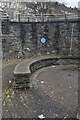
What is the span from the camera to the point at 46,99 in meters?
9.93

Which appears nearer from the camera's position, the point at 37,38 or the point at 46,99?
the point at 46,99

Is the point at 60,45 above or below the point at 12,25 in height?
below

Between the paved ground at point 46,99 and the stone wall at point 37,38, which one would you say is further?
the stone wall at point 37,38

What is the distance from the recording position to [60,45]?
61.5 feet

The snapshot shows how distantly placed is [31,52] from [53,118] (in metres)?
10.3

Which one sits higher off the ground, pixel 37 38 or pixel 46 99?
pixel 37 38

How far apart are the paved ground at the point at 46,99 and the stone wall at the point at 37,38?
16.5 feet

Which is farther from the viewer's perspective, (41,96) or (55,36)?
(55,36)

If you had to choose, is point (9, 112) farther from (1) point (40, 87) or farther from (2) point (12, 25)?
(2) point (12, 25)

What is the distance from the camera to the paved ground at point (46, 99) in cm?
877

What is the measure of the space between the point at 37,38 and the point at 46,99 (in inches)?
360

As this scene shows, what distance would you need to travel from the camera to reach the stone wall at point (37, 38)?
18328 millimetres

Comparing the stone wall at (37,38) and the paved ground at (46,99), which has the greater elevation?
the stone wall at (37,38)

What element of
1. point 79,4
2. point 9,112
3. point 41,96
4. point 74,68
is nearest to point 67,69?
point 74,68
